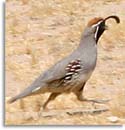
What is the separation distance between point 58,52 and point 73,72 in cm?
28

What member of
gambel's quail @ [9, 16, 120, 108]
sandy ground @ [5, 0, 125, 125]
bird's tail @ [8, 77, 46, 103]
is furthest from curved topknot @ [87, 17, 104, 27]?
bird's tail @ [8, 77, 46, 103]

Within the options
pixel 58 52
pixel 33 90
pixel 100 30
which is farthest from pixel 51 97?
pixel 100 30

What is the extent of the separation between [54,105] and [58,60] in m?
0.25

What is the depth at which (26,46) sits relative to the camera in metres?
7.05

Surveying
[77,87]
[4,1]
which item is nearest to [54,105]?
[77,87]

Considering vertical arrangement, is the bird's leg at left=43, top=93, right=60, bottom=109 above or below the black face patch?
below

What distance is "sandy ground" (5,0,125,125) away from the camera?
6887 mm

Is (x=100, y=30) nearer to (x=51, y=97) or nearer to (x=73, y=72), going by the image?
(x=73, y=72)

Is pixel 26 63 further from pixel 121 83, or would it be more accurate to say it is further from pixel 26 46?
pixel 121 83

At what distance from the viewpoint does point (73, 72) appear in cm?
682

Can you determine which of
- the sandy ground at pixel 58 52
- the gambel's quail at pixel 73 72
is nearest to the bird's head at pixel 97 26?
the gambel's quail at pixel 73 72

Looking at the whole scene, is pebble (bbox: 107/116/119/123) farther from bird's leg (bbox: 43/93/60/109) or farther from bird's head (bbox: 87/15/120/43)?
bird's head (bbox: 87/15/120/43)

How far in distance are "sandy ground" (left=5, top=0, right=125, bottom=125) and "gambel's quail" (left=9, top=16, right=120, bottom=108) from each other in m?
0.07

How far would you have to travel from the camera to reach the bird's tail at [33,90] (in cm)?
679
